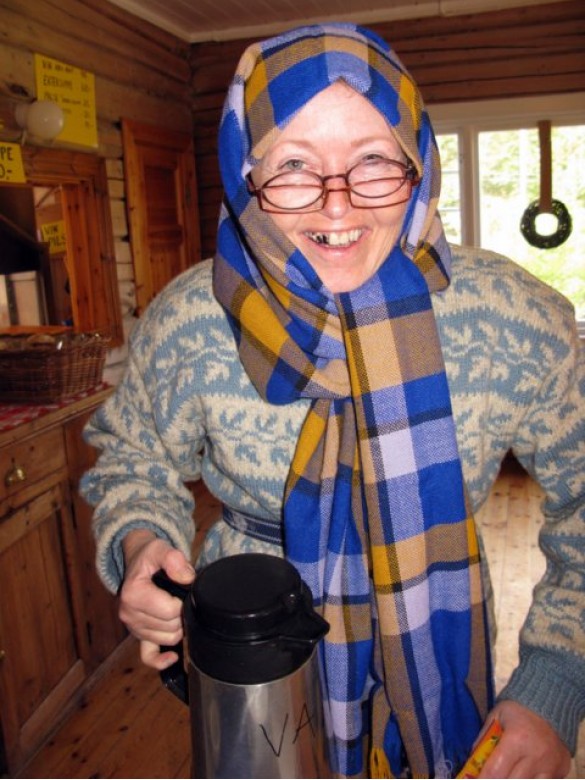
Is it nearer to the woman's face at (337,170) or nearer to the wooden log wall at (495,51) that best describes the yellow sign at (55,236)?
the wooden log wall at (495,51)

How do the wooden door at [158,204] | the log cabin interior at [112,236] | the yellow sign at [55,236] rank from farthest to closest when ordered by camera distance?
A: the wooden door at [158,204], the yellow sign at [55,236], the log cabin interior at [112,236]

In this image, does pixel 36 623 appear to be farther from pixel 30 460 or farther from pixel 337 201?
pixel 337 201

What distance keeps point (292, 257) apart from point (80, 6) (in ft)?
8.57

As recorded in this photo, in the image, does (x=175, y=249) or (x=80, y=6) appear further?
(x=175, y=249)

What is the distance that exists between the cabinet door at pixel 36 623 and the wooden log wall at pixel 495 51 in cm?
310

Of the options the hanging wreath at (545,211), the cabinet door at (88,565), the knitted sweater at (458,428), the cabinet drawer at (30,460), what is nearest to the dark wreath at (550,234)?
the hanging wreath at (545,211)

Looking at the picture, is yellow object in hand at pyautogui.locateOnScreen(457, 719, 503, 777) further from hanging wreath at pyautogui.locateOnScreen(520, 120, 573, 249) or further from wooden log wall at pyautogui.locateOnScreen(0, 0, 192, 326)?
hanging wreath at pyautogui.locateOnScreen(520, 120, 573, 249)

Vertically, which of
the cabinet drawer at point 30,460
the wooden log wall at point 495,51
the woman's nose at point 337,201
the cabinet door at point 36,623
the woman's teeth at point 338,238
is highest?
the wooden log wall at point 495,51

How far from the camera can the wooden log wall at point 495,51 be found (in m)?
3.62

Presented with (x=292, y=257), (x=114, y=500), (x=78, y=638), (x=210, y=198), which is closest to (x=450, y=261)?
(x=292, y=257)

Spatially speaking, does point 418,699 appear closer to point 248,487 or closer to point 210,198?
point 248,487

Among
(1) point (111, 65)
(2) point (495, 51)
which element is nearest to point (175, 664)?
(1) point (111, 65)

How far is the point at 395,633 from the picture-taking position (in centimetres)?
90

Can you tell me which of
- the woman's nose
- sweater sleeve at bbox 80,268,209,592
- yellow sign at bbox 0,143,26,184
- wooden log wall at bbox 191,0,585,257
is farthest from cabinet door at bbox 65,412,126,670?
wooden log wall at bbox 191,0,585,257
